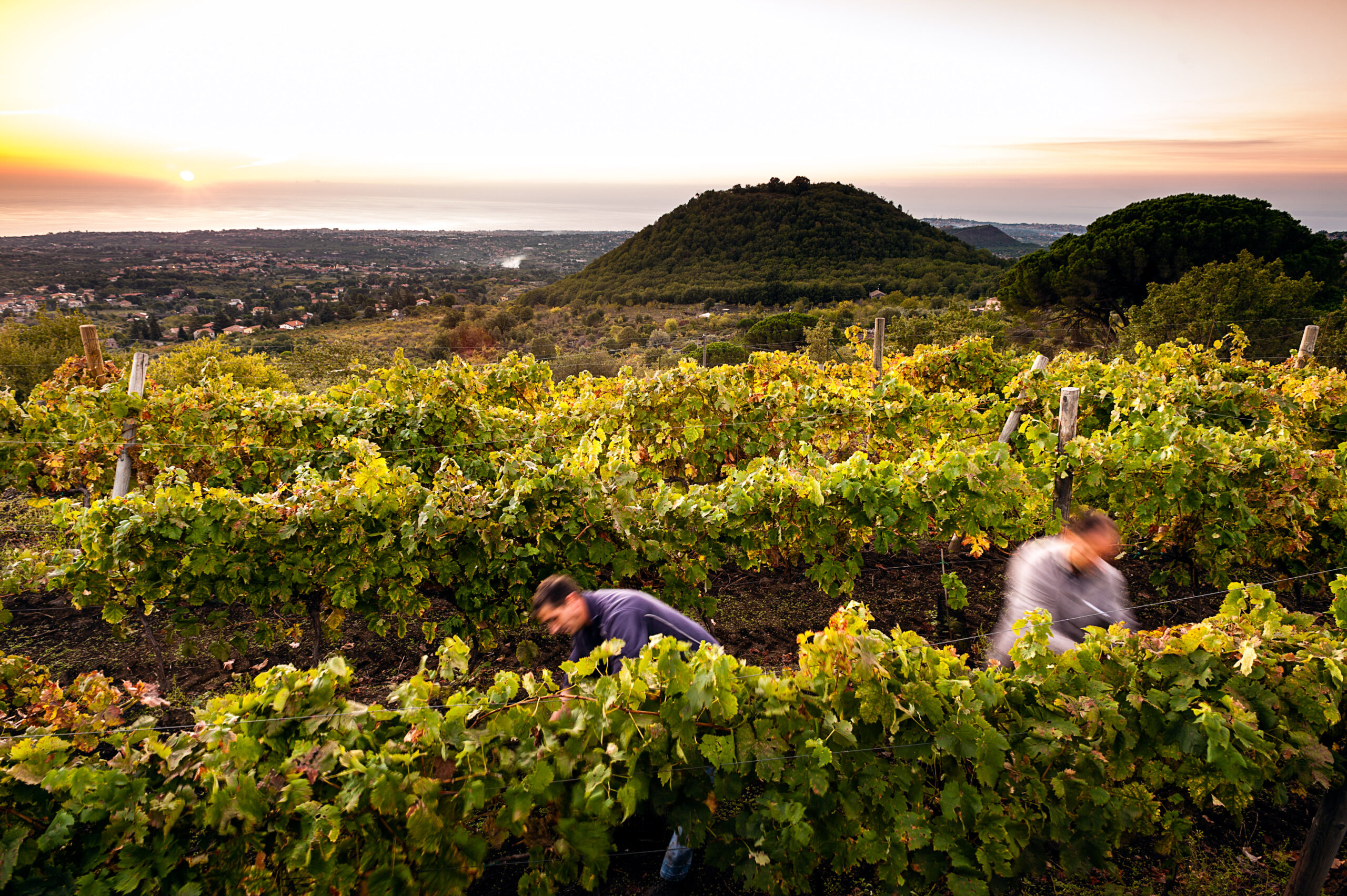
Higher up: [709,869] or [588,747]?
[588,747]

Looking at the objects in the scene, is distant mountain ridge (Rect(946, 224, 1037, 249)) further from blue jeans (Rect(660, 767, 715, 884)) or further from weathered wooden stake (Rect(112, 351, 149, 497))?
blue jeans (Rect(660, 767, 715, 884))

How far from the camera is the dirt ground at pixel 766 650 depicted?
10.3ft

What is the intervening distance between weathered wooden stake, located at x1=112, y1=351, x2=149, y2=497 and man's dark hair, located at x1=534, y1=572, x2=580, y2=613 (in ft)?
17.5

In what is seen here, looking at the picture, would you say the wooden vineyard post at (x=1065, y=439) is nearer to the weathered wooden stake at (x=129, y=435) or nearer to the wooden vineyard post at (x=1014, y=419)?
the wooden vineyard post at (x=1014, y=419)

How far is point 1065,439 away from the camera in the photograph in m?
5.24

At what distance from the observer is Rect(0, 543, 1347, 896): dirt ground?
315 centimetres

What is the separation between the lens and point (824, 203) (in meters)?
68.1

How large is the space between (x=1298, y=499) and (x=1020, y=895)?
145 inches

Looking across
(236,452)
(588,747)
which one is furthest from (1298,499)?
(236,452)

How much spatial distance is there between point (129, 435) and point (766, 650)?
621cm

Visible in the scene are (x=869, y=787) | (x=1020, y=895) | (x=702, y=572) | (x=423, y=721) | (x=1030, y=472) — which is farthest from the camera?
(x=1030, y=472)

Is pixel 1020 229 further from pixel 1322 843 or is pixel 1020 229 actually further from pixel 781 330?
pixel 1322 843

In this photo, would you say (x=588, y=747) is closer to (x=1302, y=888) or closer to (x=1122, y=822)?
(x=1122, y=822)

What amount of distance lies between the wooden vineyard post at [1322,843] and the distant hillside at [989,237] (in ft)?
277
